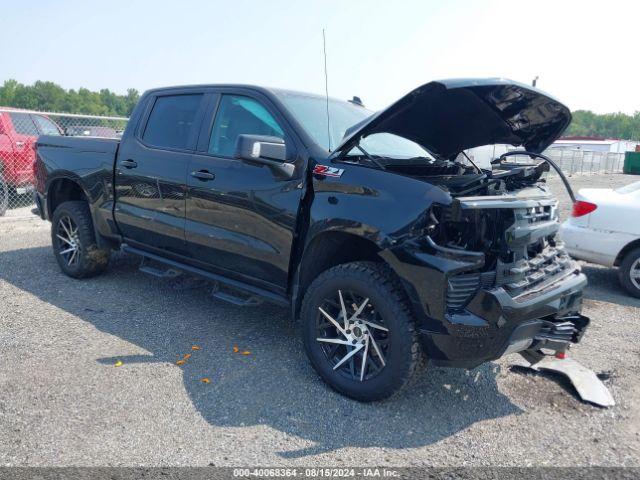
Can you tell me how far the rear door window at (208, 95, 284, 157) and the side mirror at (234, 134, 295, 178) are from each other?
0.34m

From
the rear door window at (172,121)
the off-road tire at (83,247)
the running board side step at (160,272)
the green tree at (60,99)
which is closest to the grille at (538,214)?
the rear door window at (172,121)

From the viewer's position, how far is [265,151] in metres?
3.54

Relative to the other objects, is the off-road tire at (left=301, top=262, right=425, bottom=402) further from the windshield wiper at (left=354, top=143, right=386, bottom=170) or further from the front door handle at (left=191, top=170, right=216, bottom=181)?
the front door handle at (left=191, top=170, right=216, bottom=181)

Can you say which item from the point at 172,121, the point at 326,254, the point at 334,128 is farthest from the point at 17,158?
the point at 326,254

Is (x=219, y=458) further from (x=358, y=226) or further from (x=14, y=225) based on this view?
(x=14, y=225)

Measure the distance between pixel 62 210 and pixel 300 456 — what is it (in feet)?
14.0

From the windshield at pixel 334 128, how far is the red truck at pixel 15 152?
23.4 ft

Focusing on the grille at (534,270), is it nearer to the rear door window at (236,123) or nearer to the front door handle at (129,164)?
the rear door window at (236,123)

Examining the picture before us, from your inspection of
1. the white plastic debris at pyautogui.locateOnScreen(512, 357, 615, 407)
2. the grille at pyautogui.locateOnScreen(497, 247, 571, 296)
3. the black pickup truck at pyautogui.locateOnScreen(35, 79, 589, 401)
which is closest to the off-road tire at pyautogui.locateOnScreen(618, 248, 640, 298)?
the white plastic debris at pyautogui.locateOnScreen(512, 357, 615, 407)

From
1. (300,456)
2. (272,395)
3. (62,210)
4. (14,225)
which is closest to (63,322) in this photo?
(62,210)

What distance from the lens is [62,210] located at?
581 cm

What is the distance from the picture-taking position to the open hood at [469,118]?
3.33m

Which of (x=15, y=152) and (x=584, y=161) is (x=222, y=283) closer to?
(x=15, y=152)

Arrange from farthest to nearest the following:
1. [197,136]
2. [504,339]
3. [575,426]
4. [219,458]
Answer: [197,136]
[575,426]
[504,339]
[219,458]
